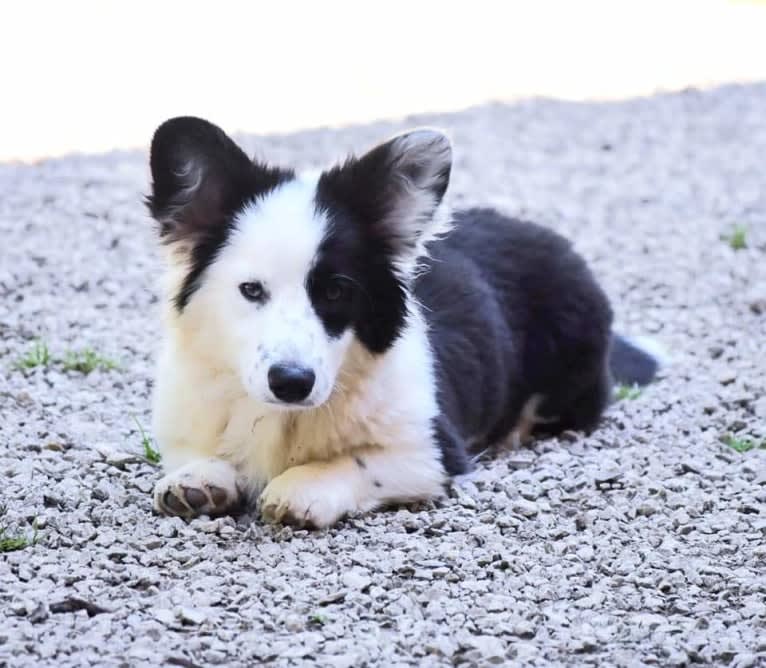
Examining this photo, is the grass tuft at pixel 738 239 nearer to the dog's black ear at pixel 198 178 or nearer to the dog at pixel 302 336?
the dog at pixel 302 336

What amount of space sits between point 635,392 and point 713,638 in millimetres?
2698

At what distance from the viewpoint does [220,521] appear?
468cm

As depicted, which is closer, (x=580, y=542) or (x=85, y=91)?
(x=580, y=542)

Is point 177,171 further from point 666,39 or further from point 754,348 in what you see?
point 666,39

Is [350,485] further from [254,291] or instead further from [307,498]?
[254,291]

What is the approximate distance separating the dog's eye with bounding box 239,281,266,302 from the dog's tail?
2490 mm

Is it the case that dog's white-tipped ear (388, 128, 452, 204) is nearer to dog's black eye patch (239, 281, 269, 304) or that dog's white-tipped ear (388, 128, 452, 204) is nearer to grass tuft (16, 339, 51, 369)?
dog's black eye patch (239, 281, 269, 304)

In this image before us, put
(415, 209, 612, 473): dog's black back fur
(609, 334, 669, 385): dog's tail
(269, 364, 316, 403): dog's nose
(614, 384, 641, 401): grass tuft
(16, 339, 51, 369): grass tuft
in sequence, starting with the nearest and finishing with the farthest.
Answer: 1. (269, 364, 316, 403): dog's nose
2. (415, 209, 612, 473): dog's black back fur
3. (16, 339, 51, 369): grass tuft
4. (614, 384, 641, 401): grass tuft
5. (609, 334, 669, 385): dog's tail

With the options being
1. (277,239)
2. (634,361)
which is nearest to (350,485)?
(277,239)

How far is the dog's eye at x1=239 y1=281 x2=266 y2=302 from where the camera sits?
14.9 ft

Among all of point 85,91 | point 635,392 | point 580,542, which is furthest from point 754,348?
point 85,91

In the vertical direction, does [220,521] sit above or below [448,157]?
below

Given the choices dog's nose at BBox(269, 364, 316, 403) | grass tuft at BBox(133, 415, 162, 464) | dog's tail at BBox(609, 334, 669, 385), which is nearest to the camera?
dog's nose at BBox(269, 364, 316, 403)

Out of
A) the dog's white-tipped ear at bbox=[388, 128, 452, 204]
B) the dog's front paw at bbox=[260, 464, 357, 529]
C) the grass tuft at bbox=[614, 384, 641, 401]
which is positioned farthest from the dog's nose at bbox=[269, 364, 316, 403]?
the grass tuft at bbox=[614, 384, 641, 401]
